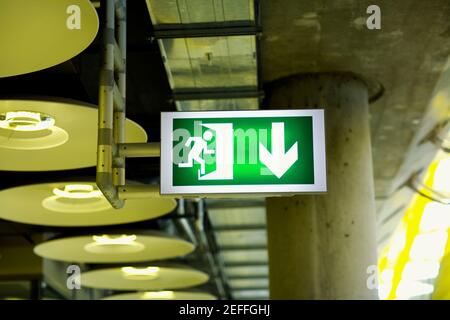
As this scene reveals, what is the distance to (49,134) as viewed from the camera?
377 inches

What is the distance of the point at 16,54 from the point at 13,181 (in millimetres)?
5906

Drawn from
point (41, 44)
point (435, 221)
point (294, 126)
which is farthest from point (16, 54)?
point (435, 221)

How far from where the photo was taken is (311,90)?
10.9 metres

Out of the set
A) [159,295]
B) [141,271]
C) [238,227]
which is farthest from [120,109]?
[159,295]

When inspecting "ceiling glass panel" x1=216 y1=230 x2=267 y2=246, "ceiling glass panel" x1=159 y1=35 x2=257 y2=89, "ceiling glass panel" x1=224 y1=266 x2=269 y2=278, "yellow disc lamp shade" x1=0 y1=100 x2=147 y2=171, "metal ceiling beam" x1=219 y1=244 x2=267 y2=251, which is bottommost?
"ceiling glass panel" x1=224 y1=266 x2=269 y2=278

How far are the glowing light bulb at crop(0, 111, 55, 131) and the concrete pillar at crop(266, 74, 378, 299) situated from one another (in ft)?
10.7

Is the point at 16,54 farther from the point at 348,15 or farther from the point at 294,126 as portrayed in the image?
the point at 348,15

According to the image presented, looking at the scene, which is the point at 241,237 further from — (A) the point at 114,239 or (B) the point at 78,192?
(B) the point at 78,192

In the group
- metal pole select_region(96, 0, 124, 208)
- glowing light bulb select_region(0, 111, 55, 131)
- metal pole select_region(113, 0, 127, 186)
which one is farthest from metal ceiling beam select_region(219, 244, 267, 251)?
metal pole select_region(96, 0, 124, 208)

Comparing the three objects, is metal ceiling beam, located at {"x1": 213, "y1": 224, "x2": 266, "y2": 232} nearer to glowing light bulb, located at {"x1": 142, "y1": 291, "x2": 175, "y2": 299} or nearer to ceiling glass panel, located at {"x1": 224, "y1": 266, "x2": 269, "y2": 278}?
glowing light bulb, located at {"x1": 142, "y1": 291, "x2": 175, "y2": 299}

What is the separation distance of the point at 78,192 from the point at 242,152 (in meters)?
5.52

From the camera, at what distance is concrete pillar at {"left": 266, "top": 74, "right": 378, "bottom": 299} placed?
1027 centimetres

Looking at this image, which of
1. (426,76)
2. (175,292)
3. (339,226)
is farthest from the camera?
(175,292)

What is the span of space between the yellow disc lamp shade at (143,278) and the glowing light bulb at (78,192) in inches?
215
